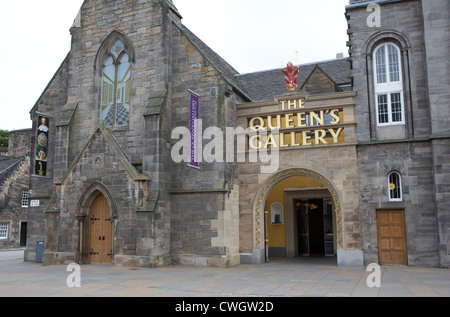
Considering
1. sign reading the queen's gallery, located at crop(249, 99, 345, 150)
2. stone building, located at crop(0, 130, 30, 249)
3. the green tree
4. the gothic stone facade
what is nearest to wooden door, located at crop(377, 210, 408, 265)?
sign reading the queen's gallery, located at crop(249, 99, 345, 150)

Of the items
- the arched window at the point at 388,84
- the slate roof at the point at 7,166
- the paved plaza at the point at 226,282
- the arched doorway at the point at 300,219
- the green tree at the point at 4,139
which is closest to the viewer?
the paved plaza at the point at 226,282

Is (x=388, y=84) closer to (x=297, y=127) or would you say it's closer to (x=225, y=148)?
(x=297, y=127)

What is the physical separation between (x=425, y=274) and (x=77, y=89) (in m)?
16.1

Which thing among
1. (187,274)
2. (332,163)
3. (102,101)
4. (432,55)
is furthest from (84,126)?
(432,55)

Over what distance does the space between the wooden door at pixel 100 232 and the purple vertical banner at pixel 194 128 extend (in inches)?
165

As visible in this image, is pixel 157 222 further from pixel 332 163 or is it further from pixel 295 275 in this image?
pixel 332 163

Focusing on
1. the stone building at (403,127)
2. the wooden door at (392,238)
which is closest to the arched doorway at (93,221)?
the stone building at (403,127)

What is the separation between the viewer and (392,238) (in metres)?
15.9

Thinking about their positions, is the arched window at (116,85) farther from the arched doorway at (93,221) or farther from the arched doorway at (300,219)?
the arched doorway at (300,219)

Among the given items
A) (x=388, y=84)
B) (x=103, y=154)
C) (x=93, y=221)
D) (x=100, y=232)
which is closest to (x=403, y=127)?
(x=388, y=84)

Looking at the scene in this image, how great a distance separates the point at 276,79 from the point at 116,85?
30.7ft

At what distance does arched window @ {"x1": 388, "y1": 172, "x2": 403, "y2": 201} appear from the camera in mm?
15992

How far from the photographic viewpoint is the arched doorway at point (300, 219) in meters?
21.4

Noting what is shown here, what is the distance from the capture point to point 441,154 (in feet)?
50.2
